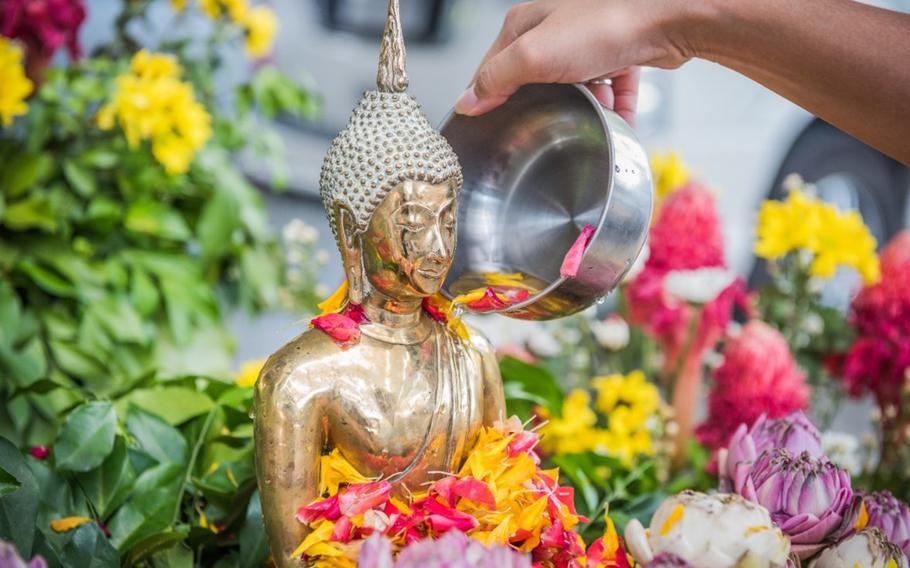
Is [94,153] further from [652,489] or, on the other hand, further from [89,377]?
[652,489]

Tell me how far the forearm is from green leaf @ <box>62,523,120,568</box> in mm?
501

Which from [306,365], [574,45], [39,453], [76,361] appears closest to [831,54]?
[574,45]

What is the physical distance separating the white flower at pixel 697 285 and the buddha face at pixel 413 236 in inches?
20.8

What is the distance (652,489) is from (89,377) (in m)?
0.71

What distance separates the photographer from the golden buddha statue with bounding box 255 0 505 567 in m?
0.52

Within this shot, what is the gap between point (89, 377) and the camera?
1144mm

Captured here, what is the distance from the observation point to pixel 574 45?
57 centimetres

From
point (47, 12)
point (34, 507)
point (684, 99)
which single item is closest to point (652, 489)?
point (34, 507)

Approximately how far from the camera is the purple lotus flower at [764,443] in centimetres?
57

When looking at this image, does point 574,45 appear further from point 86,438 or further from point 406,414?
point 86,438

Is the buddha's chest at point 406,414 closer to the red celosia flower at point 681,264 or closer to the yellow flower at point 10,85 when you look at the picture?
the red celosia flower at point 681,264

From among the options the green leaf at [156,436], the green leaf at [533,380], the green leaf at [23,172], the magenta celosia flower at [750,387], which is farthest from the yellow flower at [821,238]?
the green leaf at [23,172]

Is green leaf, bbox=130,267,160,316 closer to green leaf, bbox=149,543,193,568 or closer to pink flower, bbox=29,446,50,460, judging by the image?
pink flower, bbox=29,446,50,460

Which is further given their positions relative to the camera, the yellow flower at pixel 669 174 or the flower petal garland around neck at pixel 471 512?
the yellow flower at pixel 669 174
